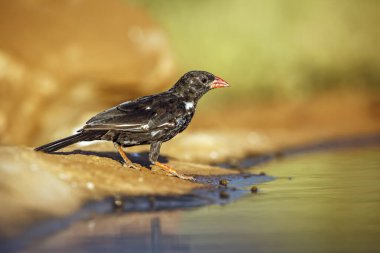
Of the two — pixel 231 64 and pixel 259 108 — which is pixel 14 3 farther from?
pixel 231 64

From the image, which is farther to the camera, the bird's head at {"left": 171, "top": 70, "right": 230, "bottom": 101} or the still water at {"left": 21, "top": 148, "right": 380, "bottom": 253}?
the bird's head at {"left": 171, "top": 70, "right": 230, "bottom": 101}

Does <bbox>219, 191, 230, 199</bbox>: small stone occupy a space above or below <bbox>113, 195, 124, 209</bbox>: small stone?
above

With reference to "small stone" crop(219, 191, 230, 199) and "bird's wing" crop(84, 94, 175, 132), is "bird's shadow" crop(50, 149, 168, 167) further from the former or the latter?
"small stone" crop(219, 191, 230, 199)

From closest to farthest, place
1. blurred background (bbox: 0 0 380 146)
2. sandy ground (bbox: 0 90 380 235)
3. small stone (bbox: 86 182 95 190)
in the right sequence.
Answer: sandy ground (bbox: 0 90 380 235) → small stone (bbox: 86 182 95 190) → blurred background (bbox: 0 0 380 146)

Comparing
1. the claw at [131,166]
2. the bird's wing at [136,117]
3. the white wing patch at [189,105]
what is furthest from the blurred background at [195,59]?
the claw at [131,166]

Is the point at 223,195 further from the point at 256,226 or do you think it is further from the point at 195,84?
the point at 195,84

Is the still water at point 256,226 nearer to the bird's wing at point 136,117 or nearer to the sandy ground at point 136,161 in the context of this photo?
the sandy ground at point 136,161

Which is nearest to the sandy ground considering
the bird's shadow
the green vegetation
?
the bird's shadow

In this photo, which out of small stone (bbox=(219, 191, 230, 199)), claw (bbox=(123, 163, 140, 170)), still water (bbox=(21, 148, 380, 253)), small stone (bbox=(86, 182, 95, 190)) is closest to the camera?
still water (bbox=(21, 148, 380, 253))

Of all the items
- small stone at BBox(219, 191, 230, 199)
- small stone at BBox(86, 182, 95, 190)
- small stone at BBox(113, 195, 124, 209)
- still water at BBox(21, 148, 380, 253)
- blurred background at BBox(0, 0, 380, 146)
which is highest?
blurred background at BBox(0, 0, 380, 146)

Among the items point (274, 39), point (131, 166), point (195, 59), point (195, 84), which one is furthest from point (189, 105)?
point (274, 39)
